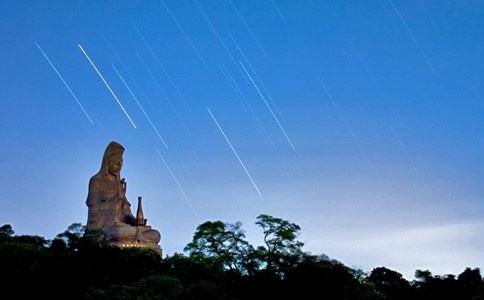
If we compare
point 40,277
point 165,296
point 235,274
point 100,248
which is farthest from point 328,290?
point 40,277

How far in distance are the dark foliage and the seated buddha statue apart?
3.12m

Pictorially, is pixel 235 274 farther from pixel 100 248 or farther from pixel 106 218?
pixel 106 218

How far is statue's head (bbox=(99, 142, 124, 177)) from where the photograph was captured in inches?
2158

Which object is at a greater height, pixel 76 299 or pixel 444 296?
pixel 444 296

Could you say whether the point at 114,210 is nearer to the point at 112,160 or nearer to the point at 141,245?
the point at 141,245

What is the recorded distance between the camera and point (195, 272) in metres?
42.1

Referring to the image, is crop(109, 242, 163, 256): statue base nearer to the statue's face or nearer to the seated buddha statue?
the seated buddha statue

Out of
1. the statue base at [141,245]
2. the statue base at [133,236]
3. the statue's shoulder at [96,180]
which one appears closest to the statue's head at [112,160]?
the statue's shoulder at [96,180]

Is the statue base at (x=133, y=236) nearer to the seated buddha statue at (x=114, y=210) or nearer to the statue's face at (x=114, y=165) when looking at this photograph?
the seated buddha statue at (x=114, y=210)

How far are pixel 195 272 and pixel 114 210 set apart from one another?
13100 millimetres

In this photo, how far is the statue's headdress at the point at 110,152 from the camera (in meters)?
54.9

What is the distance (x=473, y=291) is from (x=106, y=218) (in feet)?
92.4

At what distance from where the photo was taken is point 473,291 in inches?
2108

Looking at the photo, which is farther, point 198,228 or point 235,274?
point 198,228
